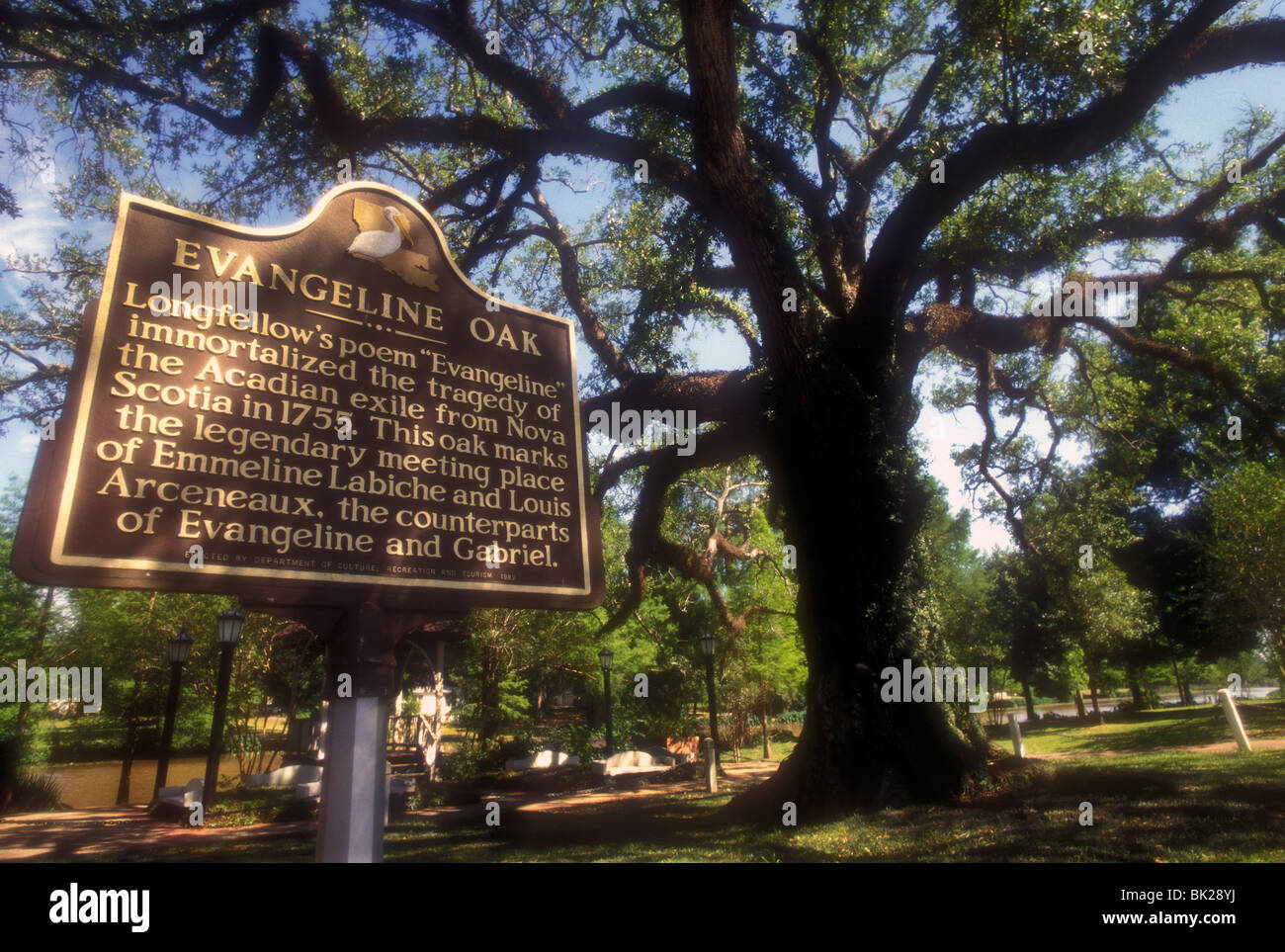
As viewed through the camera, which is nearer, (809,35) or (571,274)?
(809,35)

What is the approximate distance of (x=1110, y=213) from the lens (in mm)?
12711

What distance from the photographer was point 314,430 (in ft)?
12.3

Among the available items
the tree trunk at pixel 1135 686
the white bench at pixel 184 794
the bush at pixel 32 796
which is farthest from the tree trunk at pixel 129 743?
the tree trunk at pixel 1135 686

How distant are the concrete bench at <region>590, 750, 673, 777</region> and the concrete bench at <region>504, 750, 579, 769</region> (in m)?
1.03

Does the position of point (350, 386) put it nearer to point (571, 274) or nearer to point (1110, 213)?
point (571, 274)

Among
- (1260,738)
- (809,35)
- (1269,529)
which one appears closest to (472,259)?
(809,35)

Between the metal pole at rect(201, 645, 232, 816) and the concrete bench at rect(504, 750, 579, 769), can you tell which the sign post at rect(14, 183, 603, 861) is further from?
the concrete bench at rect(504, 750, 579, 769)

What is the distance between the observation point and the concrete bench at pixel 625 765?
57.5 ft

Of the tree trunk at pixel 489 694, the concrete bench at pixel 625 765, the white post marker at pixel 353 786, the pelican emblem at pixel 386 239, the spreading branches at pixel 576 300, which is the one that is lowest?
the concrete bench at pixel 625 765

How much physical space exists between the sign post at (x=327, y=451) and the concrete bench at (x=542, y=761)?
1564 centimetres

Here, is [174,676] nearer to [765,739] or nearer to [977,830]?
[977,830]

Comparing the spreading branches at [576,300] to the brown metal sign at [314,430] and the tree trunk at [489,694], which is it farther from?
the tree trunk at [489,694]

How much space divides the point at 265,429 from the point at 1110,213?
1464cm

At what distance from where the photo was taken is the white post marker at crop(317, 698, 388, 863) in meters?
3.42
